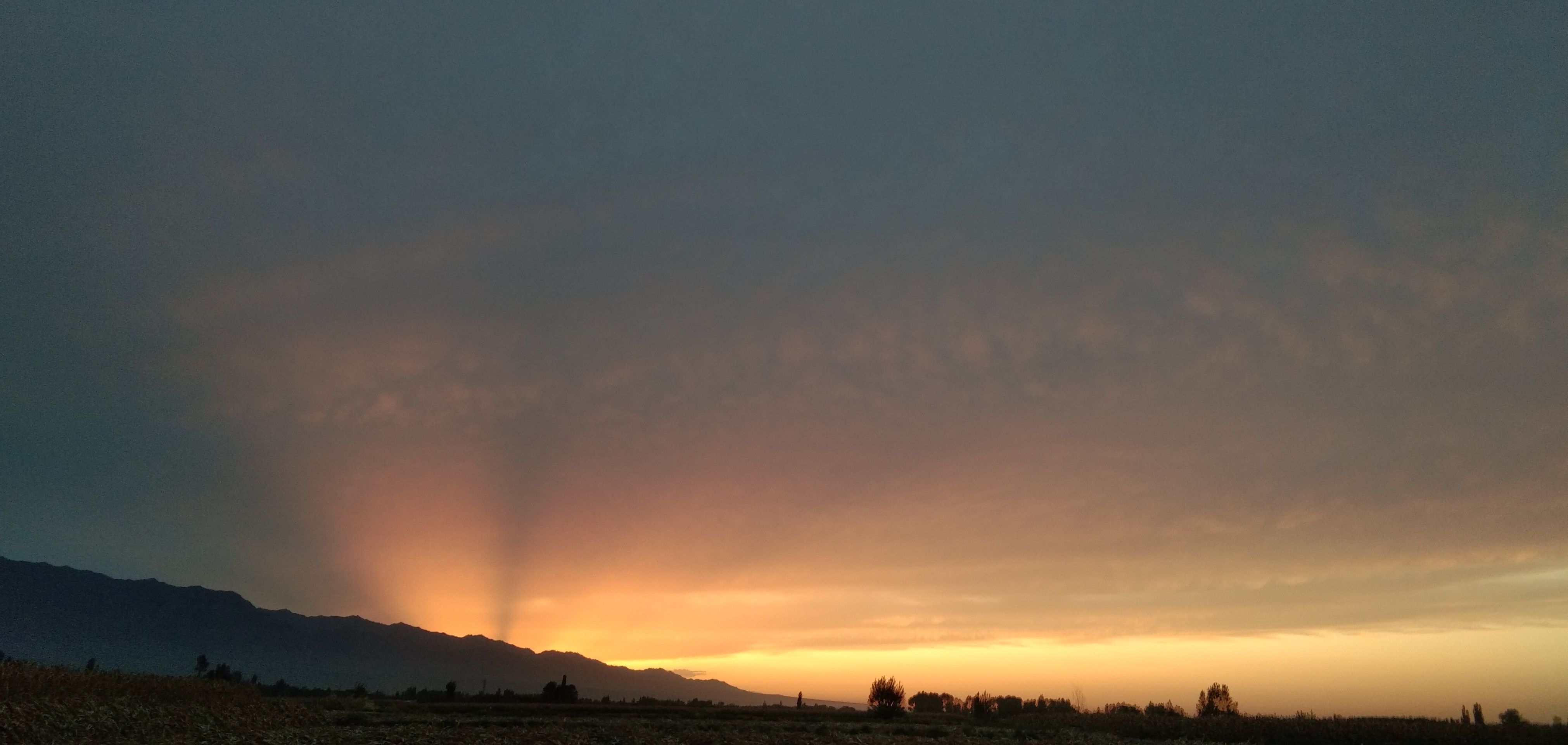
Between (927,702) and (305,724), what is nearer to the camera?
(305,724)

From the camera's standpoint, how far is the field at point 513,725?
3541 centimetres

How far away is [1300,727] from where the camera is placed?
5728cm

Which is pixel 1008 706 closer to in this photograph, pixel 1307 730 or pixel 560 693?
pixel 1307 730

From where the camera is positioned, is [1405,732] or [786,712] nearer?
[1405,732]

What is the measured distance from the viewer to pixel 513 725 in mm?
47531

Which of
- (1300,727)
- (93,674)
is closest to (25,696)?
(93,674)

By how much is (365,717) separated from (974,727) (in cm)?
4168

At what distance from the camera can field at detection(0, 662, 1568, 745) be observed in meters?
35.4

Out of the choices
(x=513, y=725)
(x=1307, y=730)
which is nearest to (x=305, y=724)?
(x=513, y=725)

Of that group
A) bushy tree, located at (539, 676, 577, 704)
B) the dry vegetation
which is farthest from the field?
bushy tree, located at (539, 676, 577, 704)

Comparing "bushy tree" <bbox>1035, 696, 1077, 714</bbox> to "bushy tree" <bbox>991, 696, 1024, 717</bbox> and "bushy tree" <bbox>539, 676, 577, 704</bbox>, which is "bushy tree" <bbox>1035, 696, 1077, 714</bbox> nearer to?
"bushy tree" <bbox>991, 696, 1024, 717</bbox>

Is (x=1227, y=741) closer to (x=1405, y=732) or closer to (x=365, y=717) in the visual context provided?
(x=1405, y=732)

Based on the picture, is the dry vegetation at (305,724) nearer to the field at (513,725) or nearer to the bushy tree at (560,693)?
the field at (513,725)

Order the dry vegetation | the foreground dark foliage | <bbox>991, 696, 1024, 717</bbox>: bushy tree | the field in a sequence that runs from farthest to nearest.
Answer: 1. <bbox>991, 696, 1024, 717</bbox>: bushy tree
2. the foreground dark foliage
3. the field
4. the dry vegetation
